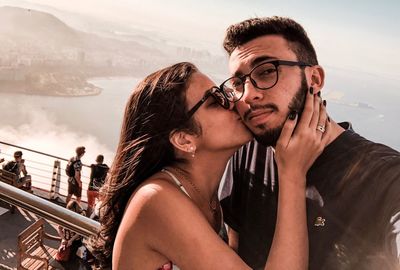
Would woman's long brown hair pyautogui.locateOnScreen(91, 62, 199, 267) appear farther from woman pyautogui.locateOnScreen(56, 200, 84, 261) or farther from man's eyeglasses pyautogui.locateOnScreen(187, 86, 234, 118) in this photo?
woman pyautogui.locateOnScreen(56, 200, 84, 261)

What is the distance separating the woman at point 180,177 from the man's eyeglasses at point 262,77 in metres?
0.06

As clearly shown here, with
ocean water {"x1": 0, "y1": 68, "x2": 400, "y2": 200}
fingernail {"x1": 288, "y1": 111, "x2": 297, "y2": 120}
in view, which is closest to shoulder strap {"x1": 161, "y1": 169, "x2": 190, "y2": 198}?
fingernail {"x1": 288, "y1": 111, "x2": 297, "y2": 120}

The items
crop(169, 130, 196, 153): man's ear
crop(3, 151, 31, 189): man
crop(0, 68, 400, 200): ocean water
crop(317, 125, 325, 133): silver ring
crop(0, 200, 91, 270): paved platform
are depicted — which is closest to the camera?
Result: crop(317, 125, 325, 133): silver ring

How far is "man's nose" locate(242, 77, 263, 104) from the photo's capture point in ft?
4.98

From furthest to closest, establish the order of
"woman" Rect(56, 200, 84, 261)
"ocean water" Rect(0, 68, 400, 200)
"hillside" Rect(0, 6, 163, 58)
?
"hillside" Rect(0, 6, 163, 58) → "ocean water" Rect(0, 68, 400, 200) → "woman" Rect(56, 200, 84, 261)

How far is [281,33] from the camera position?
1.55m

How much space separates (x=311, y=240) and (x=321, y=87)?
673 millimetres

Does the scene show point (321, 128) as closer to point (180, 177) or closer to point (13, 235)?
point (180, 177)

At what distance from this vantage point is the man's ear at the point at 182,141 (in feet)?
4.99

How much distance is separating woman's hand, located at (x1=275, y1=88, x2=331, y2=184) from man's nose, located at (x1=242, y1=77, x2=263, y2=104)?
19 centimetres

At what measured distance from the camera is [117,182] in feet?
4.93

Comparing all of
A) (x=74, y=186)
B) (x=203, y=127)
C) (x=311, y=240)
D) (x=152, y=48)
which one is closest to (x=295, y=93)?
(x=203, y=127)

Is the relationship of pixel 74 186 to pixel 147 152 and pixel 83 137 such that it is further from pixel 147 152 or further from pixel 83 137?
pixel 83 137

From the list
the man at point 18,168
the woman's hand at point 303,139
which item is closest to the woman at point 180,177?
the woman's hand at point 303,139
